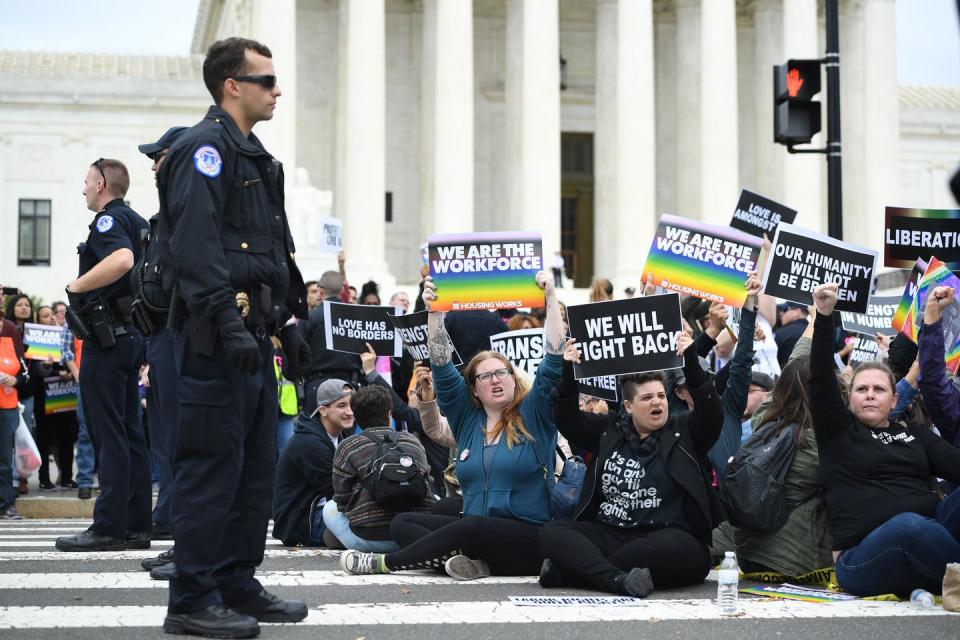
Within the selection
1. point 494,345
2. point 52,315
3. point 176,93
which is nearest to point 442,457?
point 494,345

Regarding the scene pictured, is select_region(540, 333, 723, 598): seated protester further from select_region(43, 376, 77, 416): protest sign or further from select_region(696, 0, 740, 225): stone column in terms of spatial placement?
select_region(696, 0, 740, 225): stone column

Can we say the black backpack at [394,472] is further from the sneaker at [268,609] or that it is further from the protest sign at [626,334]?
the sneaker at [268,609]

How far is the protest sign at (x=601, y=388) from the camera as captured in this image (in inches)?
368

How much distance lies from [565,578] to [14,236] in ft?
136

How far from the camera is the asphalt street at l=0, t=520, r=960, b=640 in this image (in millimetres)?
5977

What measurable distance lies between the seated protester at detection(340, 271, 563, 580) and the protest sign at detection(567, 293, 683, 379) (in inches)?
8.1

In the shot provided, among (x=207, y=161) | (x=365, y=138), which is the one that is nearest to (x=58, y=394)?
(x=207, y=161)

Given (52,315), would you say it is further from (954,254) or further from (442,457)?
(954,254)

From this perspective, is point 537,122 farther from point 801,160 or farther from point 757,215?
point 757,215

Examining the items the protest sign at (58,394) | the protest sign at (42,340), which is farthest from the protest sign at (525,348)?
the protest sign at (58,394)

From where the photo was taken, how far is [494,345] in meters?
10.6

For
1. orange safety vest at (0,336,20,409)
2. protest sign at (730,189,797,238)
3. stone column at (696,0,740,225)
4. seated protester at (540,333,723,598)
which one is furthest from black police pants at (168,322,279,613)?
stone column at (696,0,740,225)

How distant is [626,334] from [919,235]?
3.02 m

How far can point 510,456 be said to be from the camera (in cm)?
827
